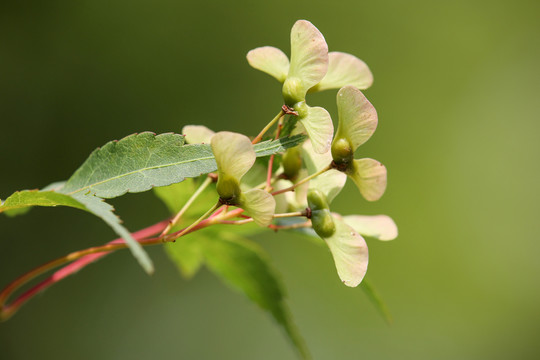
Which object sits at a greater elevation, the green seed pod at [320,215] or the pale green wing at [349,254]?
the green seed pod at [320,215]

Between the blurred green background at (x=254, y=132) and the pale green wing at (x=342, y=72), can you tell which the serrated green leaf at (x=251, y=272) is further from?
the blurred green background at (x=254, y=132)

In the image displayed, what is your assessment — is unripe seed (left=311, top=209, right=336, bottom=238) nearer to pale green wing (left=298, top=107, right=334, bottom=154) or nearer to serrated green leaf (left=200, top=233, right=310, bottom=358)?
pale green wing (left=298, top=107, right=334, bottom=154)

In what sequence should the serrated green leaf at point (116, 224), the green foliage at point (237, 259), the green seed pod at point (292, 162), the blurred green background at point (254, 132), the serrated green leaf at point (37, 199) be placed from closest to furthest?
the serrated green leaf at point (116, 224), the serrated green leaf at point (37, 199), the green seed pod at point (292, 162), the green foliage at point (237, 259), the blurred green background at point (254, 132)

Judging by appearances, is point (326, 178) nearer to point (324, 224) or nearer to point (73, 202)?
point (324, 224)

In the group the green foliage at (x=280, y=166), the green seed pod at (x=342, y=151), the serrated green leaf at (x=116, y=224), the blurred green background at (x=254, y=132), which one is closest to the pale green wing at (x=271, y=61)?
the green foliage at (x=280, y=166)

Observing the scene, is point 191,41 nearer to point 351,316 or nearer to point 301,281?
point 301,281

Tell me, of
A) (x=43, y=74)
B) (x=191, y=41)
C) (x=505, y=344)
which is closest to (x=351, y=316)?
(x=505, y=344)

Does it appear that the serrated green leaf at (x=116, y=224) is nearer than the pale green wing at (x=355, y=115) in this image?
Yes
